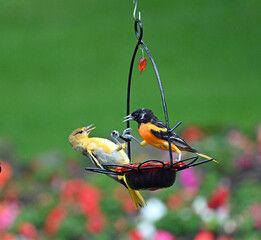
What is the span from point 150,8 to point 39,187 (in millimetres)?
8949

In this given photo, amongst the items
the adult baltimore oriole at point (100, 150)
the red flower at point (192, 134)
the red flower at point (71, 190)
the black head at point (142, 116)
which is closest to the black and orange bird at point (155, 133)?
the black head at point (142, 116)

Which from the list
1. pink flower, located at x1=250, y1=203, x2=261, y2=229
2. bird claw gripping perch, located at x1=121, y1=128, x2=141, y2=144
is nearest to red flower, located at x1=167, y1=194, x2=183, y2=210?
pink flower, located at x1=250, y1=203, x2=261, y2=229

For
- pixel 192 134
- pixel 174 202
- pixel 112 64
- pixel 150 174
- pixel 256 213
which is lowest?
pixel 150 174

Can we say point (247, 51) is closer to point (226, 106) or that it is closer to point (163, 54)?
point (163, 54)

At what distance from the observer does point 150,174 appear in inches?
141

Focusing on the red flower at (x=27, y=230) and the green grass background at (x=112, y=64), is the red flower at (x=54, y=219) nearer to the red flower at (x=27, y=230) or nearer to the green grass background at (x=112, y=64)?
the red flower at (x=27, y=230)

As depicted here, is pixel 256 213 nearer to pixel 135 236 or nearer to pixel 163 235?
pixel 163 235

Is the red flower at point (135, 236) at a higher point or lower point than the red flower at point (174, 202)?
lower

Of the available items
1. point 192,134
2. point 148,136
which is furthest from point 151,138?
point 192,134

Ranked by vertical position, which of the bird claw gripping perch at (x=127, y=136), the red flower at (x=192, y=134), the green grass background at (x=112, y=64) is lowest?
the bird claw gripping perch at (x=127, y=136)

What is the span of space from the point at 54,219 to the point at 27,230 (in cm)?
26

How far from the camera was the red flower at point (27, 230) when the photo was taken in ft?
17.6

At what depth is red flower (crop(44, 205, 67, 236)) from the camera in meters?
5.47

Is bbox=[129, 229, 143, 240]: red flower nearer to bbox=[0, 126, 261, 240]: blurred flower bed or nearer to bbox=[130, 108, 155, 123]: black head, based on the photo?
bbox=[0, 126, 261, 240]: blurred flower bed
